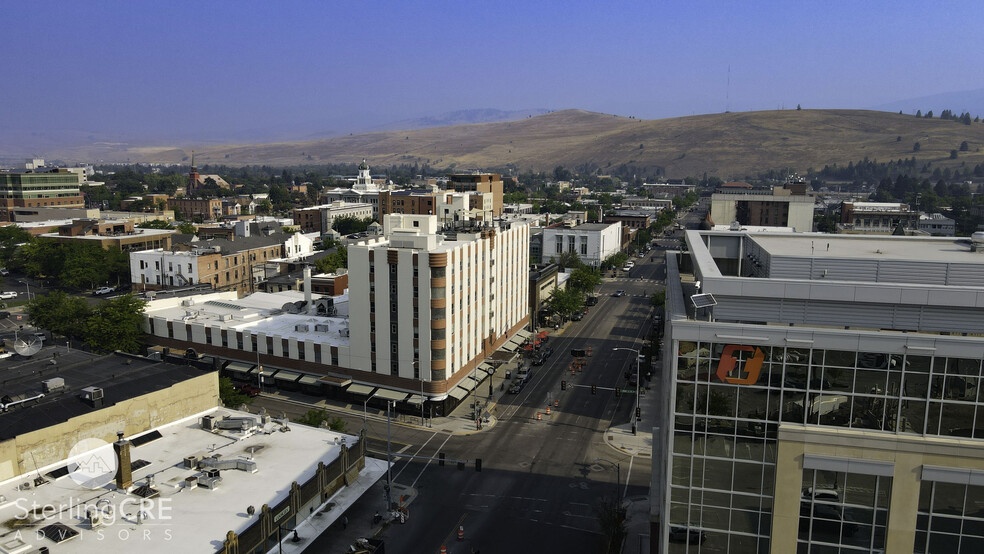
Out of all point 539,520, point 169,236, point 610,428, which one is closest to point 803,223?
point 610,428

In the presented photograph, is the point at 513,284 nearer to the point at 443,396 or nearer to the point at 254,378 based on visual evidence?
the point at 443,396

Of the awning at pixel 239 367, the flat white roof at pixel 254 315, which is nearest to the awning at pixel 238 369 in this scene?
the awning at pixel 239 367

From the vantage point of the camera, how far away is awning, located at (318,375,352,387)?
64.1 m

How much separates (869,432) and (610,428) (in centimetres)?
3672

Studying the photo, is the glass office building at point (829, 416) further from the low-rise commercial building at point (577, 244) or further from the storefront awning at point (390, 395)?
the low-rise commercial building at point (577, 244)

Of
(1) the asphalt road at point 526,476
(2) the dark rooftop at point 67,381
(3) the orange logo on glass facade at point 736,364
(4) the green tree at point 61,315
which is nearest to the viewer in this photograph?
(3) the orange logo on glass facade at point 736,364

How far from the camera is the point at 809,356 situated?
78.5 feet

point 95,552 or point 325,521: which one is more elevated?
point 95,552

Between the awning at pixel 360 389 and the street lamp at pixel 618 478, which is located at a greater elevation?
the awning at pixel 360 389

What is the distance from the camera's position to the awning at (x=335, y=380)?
210 feet

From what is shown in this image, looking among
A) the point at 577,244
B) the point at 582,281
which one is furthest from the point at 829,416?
the point at 577,244

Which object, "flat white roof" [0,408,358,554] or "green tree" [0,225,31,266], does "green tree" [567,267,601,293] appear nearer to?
"flat white roof" [0,408,358,554]

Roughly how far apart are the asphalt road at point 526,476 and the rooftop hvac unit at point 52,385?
20489 millimetres

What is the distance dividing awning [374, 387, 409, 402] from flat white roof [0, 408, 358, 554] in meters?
16.3
